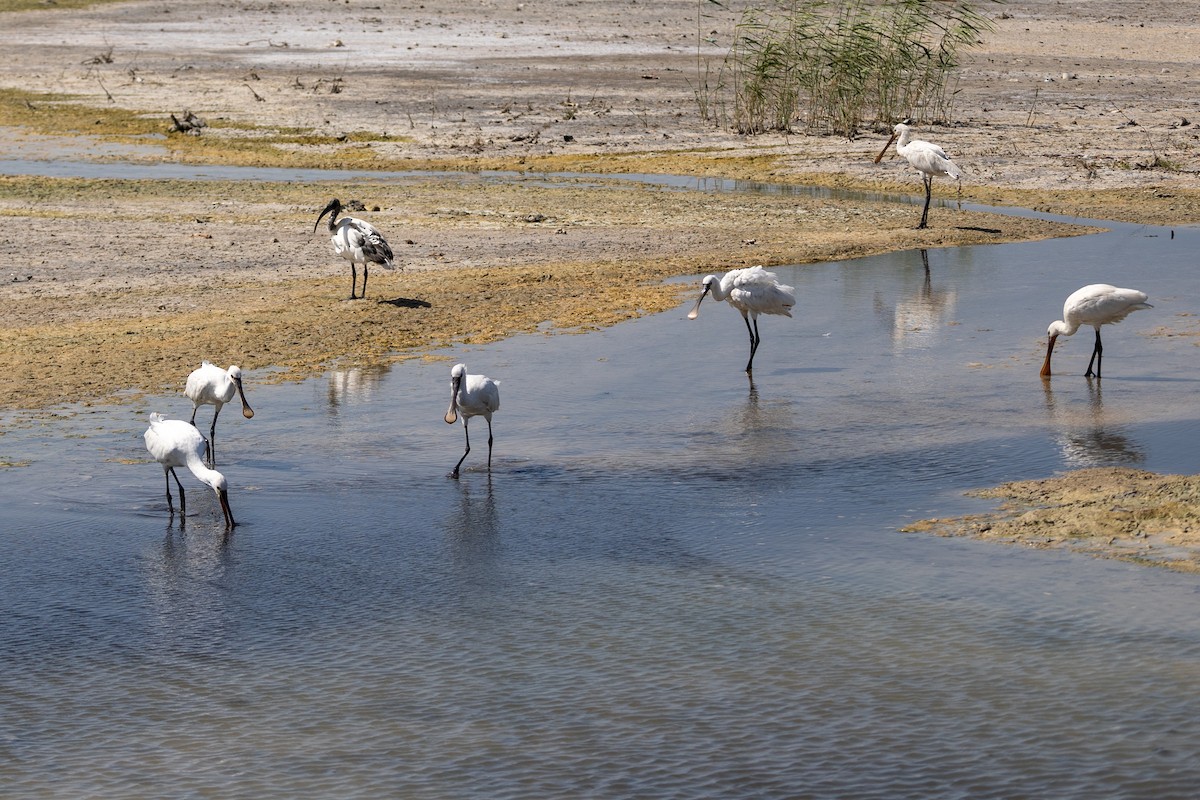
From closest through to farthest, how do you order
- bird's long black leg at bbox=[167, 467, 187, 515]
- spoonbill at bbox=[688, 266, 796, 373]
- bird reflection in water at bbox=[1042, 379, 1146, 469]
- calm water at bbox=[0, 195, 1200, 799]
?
calm water at bbox=[0, 195, 1200, 799] < bird's long black leg at bbox=[167, 467, 187, 515] < bird reflection in water at bbox=[1042, 379, 1146, 469] < spoonbill at bbox=[688, 266, 796, 373]

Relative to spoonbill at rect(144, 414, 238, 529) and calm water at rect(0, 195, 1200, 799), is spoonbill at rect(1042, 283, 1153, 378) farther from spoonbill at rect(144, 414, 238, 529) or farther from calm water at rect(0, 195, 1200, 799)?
spoonbill at rect(144, 414, 238, 529)

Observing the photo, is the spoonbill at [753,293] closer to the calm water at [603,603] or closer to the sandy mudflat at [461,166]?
the calm water at [603,603]

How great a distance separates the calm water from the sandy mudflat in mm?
1095

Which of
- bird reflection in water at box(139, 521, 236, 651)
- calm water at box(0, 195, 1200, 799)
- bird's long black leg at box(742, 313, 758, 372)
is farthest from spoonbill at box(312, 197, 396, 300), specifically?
bird reflection in water at box(139, 521, 236, 651)

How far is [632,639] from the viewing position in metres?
7.11

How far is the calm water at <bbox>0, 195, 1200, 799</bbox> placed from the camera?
19.4 ft

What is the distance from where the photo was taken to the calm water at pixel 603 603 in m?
5.93

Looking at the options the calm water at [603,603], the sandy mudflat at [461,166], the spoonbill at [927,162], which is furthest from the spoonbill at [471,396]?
the spoonbill at [927,162]

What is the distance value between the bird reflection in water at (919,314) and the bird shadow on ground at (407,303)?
4.79 meters

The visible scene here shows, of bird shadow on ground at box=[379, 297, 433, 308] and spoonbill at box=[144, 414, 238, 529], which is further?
bird shadow on ground at box=[379, 297, 433, 308]

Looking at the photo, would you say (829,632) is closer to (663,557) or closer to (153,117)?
(663,557)

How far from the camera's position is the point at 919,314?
15.2 metres

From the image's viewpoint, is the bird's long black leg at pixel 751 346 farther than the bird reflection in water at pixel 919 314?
No

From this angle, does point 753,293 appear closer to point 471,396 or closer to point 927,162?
point 471,396
